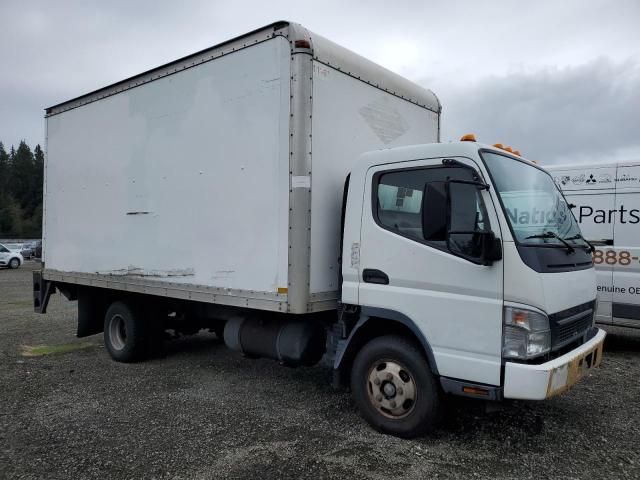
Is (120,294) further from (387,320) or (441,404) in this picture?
(441,404)

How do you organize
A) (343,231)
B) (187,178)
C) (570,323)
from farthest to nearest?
→ (187,178) < (343,231) < (570,323)

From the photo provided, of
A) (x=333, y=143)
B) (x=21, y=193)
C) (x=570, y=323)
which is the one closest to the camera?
(x=570, y=323)

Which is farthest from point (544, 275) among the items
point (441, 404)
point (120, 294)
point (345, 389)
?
point (120, 294)

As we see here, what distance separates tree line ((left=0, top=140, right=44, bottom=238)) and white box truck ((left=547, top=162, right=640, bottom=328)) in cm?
7197

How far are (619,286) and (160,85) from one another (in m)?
6.72

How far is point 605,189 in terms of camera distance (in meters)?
6.95

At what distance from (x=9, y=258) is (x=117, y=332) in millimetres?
23958

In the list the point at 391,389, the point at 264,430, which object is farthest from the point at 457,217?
the point at 264,430

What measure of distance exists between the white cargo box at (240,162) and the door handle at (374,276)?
17.7 inches

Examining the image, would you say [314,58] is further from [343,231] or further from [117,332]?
[117,332]

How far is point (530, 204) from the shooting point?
3.84 metres

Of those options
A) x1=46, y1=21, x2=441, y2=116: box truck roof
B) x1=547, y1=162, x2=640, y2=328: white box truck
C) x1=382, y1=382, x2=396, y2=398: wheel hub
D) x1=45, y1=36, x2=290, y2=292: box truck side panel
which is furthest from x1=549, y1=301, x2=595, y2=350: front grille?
x1=547, y1=162, x2=640, y2=328: white box truck

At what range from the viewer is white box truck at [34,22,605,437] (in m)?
3.54

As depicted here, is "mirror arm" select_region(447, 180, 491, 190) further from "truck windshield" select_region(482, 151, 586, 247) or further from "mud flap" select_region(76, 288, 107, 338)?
"mud flap" select_region(76, 288, 107, 338)
